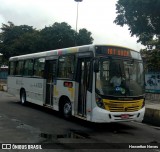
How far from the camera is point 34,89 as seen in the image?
15.7 m

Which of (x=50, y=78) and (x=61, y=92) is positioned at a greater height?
(x=50, y=78)

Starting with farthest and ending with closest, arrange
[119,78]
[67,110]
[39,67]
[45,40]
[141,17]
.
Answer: [45,40] → [141,17] → [39,67] → [67,110] → [119,78]

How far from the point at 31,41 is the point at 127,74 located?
38945 mm

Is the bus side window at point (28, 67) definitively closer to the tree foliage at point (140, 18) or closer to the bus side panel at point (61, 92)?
the bus side panel at point (61, 92)

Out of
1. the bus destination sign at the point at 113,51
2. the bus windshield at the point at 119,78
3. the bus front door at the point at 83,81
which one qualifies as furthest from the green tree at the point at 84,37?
the bus windshield at the point at 119,78

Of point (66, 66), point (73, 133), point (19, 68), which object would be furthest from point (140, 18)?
point (73, 133)

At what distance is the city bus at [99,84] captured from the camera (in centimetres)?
1032

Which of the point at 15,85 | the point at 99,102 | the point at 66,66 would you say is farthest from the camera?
the point at 15,85

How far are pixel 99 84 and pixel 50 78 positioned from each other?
4190mm

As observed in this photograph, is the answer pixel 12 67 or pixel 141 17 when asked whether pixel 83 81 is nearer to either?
pixel 12 67

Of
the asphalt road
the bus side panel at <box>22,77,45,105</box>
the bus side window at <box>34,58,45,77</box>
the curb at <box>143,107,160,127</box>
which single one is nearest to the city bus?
the asphalt road

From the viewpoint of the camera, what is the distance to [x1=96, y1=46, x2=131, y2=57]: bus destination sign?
1072cm

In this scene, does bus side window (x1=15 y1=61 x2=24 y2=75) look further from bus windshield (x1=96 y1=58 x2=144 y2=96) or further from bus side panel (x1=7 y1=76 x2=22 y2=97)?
bus windshield (x1=96 y1=58 x2=144 y2=96)

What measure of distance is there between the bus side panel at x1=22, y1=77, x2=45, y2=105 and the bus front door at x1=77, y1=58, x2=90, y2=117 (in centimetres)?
347
